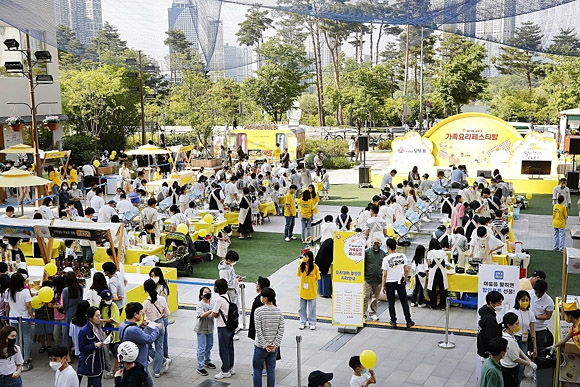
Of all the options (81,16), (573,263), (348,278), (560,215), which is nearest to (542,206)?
(560,215)

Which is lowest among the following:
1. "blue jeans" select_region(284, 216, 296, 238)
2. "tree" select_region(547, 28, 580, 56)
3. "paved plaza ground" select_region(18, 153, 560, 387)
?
"paved plaza ground" select_region(18, 153, 560, 387)

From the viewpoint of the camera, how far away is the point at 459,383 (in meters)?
8.86

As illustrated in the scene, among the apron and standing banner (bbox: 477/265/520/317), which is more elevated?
standing banner (bbox: 477/265/520/317)

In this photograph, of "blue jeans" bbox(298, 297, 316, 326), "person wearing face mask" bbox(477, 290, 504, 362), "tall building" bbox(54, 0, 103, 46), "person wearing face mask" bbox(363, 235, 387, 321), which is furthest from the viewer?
"person wearing face mask" bbox(363, 235, 387, 321)

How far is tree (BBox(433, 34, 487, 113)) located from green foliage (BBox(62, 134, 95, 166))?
25.7 m

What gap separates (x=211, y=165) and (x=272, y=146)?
444 centimetres

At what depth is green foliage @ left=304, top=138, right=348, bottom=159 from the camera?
3794 cm

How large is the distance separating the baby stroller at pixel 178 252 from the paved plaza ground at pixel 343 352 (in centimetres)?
158

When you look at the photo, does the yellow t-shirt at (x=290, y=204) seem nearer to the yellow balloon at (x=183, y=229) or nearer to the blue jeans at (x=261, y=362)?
the yellow balloon at (x=183, y=229)

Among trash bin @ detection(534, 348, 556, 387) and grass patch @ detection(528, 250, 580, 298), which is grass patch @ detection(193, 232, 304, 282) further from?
trash bin @ detection(534, 348, 556, 387)

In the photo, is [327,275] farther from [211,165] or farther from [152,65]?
[211,165]

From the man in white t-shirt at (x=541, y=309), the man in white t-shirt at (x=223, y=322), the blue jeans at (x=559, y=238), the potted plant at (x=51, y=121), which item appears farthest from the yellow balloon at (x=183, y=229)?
the potted plant at (x=51, y=121)

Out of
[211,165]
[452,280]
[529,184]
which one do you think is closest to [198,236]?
[452,280]

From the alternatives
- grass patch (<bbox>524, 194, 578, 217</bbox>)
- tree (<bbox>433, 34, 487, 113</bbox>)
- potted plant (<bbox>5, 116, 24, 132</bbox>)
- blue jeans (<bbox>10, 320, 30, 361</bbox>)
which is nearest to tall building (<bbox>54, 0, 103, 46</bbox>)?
blue jeans (<bbox>10, 320, 30, 361</bbox>)
